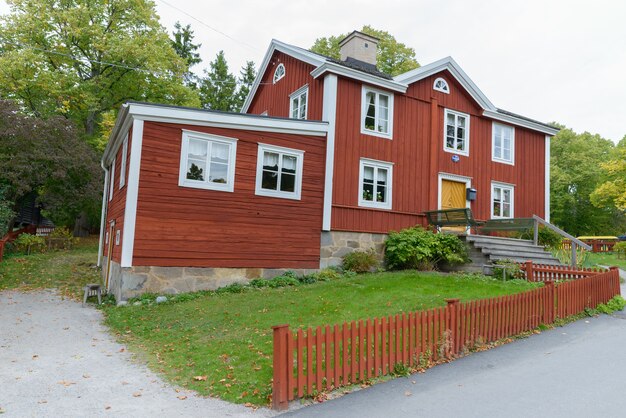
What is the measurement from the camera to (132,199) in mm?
11508

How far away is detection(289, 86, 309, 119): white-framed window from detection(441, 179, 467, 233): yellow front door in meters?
6.29

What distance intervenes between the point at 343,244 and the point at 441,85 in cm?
823

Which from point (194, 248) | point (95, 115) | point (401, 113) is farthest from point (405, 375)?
point (95, 115)

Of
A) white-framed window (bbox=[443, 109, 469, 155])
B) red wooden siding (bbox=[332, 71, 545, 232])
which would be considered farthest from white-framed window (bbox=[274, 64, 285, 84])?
white-framed window (bbox=[443, 109, 469, 155])

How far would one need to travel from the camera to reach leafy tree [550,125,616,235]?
142 ft

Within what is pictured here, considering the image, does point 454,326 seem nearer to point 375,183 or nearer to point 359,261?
point 359,261

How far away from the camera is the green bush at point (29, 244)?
21969 mm

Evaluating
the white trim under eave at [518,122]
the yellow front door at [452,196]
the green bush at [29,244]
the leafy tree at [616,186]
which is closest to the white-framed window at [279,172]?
the yellow front door at [452,196]

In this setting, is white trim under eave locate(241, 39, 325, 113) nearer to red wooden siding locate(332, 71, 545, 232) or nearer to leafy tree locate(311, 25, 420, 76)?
red wooden siding locate(332, 71, 545, 232)

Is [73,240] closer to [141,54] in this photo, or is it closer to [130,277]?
[141,54]

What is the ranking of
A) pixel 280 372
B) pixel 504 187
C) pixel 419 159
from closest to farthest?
pixel 280 372 → pixel 419 159 → pixel 504 187

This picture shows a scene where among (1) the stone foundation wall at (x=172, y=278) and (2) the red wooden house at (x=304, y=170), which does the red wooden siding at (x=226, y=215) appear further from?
(1) the stone foundation wall at (x=172, y=278)

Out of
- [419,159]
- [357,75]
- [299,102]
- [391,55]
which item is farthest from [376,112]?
[391,55]

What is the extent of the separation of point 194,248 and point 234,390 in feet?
23.5
